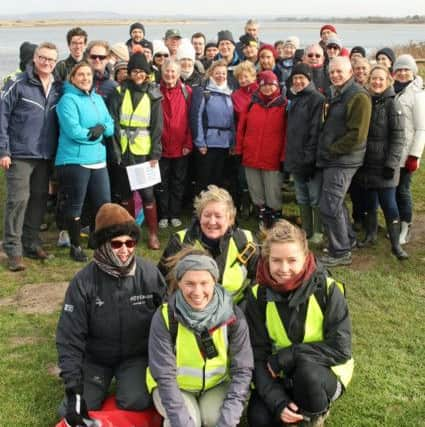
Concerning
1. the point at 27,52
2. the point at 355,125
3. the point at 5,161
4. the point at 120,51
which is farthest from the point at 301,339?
the point at 27,52

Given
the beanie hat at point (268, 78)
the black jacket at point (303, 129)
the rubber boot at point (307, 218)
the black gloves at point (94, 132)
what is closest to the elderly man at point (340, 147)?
the black jacket at point (303, 129)

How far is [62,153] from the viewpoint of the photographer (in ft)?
19.6

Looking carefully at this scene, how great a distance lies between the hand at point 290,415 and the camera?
3451mm

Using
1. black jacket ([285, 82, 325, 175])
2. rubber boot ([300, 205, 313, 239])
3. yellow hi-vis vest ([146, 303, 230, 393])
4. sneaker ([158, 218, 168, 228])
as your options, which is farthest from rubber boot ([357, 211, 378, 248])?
yellow hi-vis vest ([146, 303, 230, 393])

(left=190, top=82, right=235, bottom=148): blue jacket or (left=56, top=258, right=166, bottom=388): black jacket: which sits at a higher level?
(left=190, top=82, right=235, bottom=148): blue jacket

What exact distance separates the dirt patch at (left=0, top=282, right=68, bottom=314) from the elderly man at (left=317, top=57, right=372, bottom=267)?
2.71 metres

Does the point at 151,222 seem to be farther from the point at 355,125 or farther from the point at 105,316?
the point at 105,316

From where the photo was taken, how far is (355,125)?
225 inches

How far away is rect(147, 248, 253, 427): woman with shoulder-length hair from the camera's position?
3.40 meters

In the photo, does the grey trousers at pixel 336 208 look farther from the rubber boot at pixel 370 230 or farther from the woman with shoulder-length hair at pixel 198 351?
the woman with shoulder-length hair at pixel 198 351

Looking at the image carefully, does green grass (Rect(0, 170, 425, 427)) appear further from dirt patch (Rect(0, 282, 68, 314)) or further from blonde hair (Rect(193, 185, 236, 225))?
blonde hair (Rect(193, 185, 236, 225))

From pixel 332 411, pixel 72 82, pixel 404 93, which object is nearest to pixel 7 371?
pixel 332 411

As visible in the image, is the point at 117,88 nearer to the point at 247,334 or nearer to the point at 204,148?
the point at 204,148

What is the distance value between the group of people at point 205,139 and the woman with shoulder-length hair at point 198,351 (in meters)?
2.86
